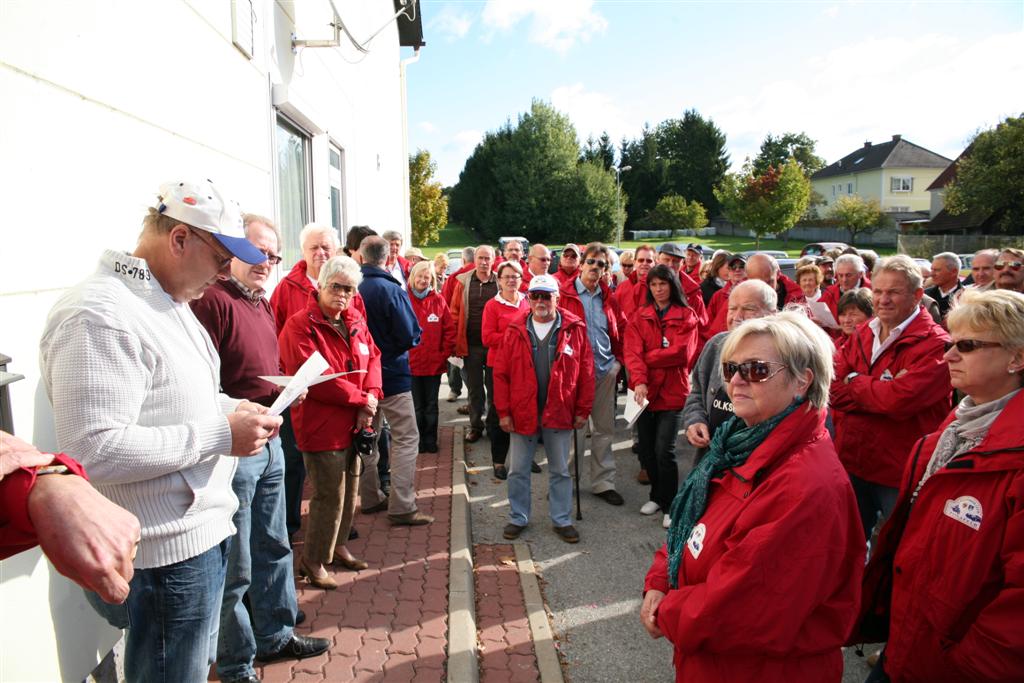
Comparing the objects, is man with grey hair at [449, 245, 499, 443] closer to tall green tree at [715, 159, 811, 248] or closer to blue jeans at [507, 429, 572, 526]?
blue jeans at [507, 429, 572, 526]

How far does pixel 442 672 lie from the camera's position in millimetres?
3443

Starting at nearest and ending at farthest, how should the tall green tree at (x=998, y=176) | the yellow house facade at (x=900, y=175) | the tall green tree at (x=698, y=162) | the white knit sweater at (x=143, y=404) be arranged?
the white knit sweater at (x=143, y=404)
the tall green tree at (x=998, y=176)
the yellow house facade at (x=900, y=175)
the tall green tree at (x=698, y=162)

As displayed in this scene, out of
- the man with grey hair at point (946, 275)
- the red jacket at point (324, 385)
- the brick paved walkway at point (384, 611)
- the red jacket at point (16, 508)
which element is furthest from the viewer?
the man with grey hair at point (946, 275)

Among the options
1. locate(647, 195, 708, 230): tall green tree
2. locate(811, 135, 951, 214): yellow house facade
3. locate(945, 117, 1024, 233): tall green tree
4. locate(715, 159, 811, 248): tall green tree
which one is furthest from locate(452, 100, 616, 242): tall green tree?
locate(811, 135, 951, 214): yellow house facade

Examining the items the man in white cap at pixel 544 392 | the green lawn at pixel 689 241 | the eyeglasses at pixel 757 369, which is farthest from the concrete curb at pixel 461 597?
the green lawn at pixel 689 241

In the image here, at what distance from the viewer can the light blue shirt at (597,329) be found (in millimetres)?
6602

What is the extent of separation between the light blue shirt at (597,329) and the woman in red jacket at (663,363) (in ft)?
1.75

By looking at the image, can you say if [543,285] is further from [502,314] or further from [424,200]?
[424,200]

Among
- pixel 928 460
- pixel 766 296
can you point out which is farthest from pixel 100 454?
pixel 766 296

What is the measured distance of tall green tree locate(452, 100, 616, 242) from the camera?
184 ft

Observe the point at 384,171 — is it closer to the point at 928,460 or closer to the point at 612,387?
the point at 612,387

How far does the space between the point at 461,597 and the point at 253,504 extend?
61.8 inches

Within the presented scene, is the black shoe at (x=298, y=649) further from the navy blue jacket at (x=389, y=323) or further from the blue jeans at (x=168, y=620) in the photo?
the navy blue jacket at (x=389, y=323)

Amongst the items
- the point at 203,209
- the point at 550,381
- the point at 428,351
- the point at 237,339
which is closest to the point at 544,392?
the point at 550,381
